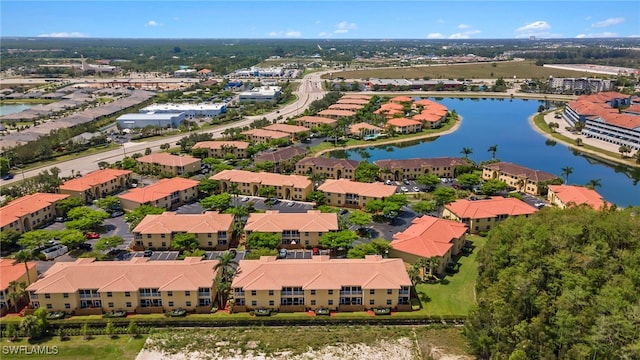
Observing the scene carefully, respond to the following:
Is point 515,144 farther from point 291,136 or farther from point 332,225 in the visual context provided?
point 332,225

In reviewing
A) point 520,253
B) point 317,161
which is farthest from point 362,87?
point 520,253

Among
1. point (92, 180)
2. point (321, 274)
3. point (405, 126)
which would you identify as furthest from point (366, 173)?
point (405, 126)

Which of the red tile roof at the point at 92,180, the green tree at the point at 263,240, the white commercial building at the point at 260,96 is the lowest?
the green tree at the point at 263,240

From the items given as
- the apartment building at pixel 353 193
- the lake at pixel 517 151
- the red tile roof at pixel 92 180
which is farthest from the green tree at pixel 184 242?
the lake at pixel 517 151

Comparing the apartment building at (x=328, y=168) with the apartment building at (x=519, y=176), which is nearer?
the apartment building at (x=519, y=176)

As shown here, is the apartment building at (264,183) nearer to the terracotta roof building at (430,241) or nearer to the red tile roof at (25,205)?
the terracotta roof building at (430,241)

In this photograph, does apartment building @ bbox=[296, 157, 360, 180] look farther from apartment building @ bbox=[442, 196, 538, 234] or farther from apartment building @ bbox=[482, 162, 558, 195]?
apartment building @ bbox=[482, 162, 558, 195]
